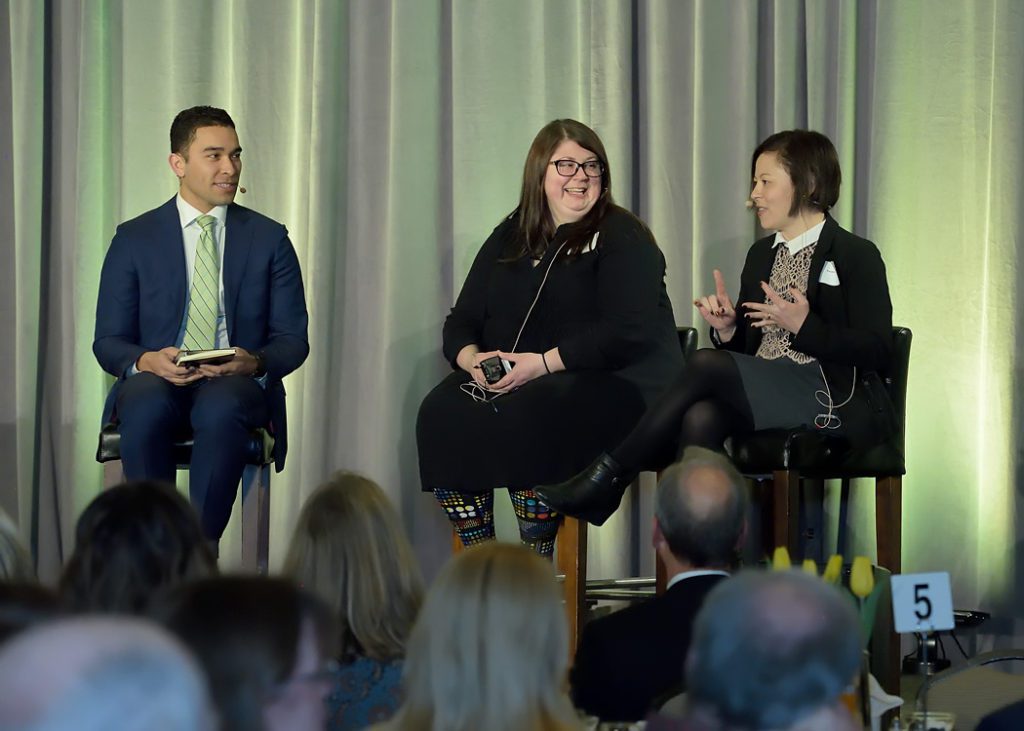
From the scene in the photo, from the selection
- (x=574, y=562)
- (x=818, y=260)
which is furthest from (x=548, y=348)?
(x=818, y=260)

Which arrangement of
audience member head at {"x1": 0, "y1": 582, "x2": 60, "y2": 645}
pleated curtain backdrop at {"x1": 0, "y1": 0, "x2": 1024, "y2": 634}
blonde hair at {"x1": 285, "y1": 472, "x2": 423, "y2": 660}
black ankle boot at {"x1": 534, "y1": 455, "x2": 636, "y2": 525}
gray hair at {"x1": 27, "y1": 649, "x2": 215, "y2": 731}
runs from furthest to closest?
pleated curtain backdrop at {"x1": 0, "y1": 0, "x2": 1024, "y2": 634} < black ankle boot at {"x1": 534, "y1": 455, "x2": 636, "y2": 525} < blonde hair at {"x1": 285, "y1": 472, "x2": 423, "y2": 660} < audience member head at {"x1": 0, "y1": 582, "x2": 60, "y2": 645} < gray hair at {"x1": 27, "y1": 649, "x2": 215, "y2": 731}

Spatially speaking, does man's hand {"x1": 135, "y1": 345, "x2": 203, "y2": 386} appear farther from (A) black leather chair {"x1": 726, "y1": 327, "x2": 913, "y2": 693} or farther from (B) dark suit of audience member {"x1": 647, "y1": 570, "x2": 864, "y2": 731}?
(B) dark suit of audience member {"x1": 647, "y1": 570, "x2": 864, "y2": 731}

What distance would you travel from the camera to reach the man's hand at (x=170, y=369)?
392 centimetres

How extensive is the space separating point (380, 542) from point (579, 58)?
3057 mm

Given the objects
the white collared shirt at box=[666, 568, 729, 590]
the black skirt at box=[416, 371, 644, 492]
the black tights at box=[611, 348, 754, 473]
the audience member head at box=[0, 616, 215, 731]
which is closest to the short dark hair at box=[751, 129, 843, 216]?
the black tights at box=[611, 348, 754, 473]

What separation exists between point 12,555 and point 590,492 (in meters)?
1.94

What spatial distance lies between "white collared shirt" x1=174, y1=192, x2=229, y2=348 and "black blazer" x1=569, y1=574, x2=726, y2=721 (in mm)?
2240

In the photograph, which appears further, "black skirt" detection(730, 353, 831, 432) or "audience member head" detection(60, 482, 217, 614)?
"black skirt" detection(730, 353, 831, 432)

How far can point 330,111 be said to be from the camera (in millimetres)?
4992

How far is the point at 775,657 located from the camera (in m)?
1.32

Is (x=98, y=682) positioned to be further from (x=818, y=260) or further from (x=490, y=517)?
(x=818, y=260)

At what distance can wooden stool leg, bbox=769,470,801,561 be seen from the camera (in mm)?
3732

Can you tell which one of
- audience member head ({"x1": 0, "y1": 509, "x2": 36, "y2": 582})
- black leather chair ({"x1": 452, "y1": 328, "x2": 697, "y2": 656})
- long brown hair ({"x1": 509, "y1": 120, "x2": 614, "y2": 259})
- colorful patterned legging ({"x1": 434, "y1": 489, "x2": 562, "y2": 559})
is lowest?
black leather chair ({"x1": 452, "y1": 328, "x2": 697, "y2": 656})

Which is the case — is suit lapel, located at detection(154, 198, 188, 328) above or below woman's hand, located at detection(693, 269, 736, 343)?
above
